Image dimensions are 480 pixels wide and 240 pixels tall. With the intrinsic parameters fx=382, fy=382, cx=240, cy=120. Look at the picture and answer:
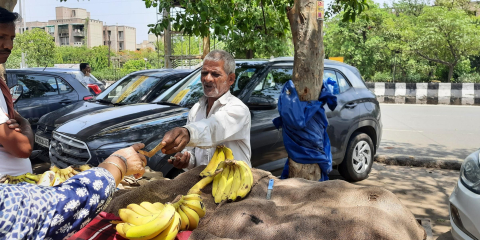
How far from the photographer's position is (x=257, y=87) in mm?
4820

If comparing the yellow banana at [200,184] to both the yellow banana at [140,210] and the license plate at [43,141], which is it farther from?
the license plate at [43,141]

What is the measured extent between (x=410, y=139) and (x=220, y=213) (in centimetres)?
864

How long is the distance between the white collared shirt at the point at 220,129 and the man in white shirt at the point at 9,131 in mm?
997

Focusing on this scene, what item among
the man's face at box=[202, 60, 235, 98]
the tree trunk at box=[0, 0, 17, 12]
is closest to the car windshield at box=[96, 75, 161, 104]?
the tree trunk at box=[0, 0, 17, 12]

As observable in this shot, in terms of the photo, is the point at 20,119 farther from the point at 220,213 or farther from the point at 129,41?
the point at 129,41

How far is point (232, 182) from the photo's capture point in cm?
216

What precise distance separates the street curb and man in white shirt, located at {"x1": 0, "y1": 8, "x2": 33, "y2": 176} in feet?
21.5

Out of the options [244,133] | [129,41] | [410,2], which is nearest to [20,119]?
[244,133]

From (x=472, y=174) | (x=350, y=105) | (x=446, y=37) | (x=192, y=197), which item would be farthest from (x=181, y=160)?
(x=446, y=37)

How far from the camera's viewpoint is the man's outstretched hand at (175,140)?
216 cm

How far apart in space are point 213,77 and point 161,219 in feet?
4.72

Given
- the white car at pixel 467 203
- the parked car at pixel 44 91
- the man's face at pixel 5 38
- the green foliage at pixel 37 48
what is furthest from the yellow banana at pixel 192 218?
the green foliage at pixel 37 48

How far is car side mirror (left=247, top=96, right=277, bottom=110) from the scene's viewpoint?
464 cm

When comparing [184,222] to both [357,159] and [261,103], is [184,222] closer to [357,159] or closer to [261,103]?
[261,103]
